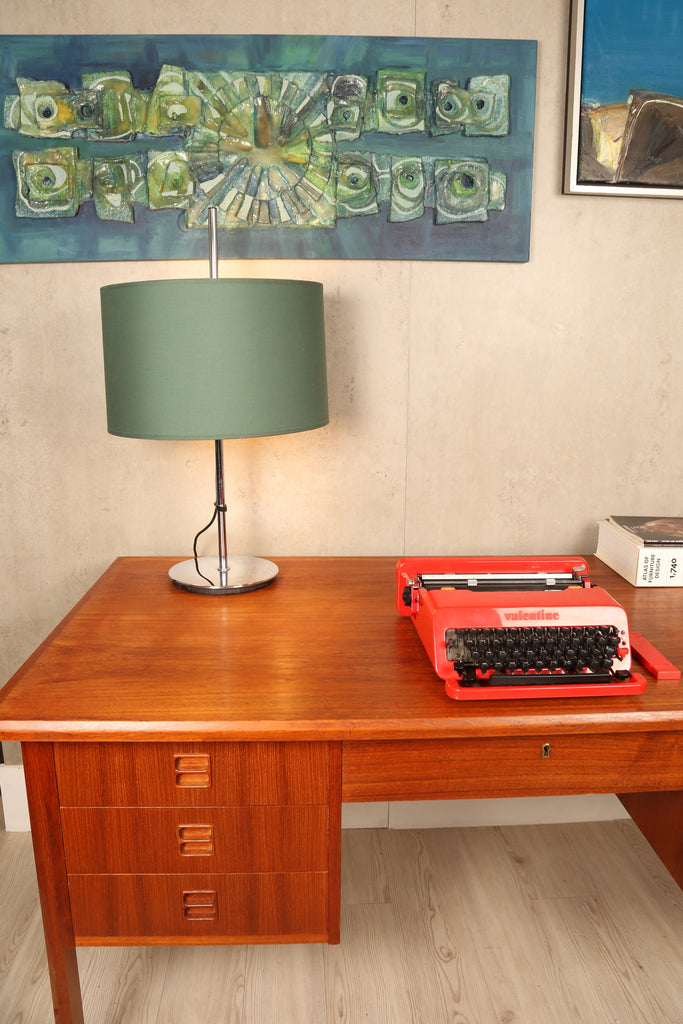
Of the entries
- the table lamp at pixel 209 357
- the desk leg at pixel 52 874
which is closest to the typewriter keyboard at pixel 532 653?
the table lamp at pixel 209 357

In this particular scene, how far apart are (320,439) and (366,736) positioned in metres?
0.91

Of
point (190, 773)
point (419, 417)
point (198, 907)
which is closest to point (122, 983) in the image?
point (198, 907)

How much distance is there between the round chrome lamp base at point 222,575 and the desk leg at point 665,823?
959 millimetres

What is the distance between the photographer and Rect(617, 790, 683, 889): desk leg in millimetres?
1493

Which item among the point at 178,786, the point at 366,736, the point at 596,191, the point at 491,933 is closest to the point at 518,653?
the point at 366,736

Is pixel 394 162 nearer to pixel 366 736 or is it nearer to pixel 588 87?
pixel 588 87

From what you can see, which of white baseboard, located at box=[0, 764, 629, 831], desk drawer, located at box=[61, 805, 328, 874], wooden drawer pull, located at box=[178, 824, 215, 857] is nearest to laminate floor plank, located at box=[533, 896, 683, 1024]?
white baseboard, located at box=[0, 764, 629, 831]

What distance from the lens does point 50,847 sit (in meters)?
1.18

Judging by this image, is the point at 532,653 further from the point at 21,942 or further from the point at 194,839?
the point at 21,942

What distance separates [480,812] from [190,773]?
44.2 inches

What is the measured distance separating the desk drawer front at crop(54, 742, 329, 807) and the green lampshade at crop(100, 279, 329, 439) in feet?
1.85

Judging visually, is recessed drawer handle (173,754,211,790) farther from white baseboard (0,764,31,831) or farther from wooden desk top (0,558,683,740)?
white baseboard (0,764,31,831)

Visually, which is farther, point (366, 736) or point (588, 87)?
point (588, 87)

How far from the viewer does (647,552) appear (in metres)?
1.63
